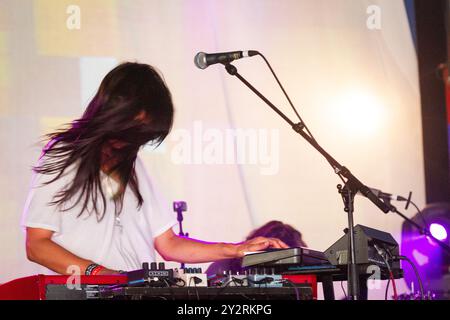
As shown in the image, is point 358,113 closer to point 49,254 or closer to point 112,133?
point 112,133

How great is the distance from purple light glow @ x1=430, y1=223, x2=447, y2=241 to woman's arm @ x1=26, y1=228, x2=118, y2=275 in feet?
7.04

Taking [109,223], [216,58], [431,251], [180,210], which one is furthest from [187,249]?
[431,251]

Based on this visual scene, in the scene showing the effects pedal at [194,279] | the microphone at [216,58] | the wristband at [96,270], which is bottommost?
the effects pedal at [194,279]

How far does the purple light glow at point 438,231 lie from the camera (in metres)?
4.94

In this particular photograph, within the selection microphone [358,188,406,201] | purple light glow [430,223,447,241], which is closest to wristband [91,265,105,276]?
microphone [358,188,406,201]

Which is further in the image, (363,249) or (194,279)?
(363,249)

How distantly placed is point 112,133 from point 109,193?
36 centimetres

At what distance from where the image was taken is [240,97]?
4816 mm

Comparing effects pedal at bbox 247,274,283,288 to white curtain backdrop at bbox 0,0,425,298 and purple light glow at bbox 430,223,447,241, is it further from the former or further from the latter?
purple light glow at bbox 430,223,447,241

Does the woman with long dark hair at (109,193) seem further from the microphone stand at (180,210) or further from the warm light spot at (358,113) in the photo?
the warm light spot at (358,113)

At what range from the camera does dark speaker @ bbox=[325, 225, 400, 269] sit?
3733mm

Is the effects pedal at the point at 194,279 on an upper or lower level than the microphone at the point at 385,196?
lower

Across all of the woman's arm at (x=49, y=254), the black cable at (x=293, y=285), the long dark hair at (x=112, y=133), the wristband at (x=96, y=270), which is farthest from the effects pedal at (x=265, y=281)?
the long dark hair at (x=112, y=133)

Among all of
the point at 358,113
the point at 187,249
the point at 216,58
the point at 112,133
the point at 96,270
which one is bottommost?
the point at 96,270
